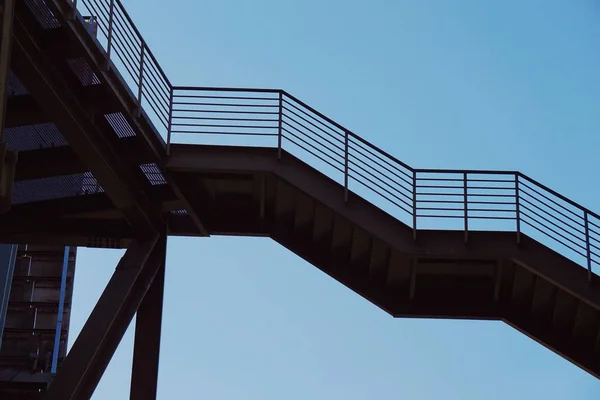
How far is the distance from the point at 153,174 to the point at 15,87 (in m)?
3.30

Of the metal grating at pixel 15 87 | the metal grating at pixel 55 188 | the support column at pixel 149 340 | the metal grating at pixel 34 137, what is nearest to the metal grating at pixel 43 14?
the metal grating at pixel 15 87

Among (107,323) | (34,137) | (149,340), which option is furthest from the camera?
(149,340)

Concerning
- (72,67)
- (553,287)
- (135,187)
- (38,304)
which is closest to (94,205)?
(135,187)

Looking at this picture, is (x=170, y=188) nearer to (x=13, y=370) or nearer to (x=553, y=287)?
(x=553, y=287)

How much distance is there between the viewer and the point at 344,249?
17.7 meters

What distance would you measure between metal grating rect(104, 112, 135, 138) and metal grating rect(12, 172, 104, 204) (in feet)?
3.69

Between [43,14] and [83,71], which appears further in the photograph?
[83,71]

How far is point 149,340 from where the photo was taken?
16.8 metres

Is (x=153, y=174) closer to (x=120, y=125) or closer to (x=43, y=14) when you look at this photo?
(x=120, y=125)

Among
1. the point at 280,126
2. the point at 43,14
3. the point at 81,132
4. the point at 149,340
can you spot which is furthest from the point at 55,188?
the point at 43,14

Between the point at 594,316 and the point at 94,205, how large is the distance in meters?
9.04

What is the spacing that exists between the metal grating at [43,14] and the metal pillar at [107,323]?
4.61 m

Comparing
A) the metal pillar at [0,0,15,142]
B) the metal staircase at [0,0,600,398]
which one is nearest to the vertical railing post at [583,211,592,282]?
the metal staircase at [0,0,600,398]

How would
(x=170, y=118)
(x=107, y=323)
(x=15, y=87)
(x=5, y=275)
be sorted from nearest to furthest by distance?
(x=15, y=87), (x=107, y=323), (x=170, y=118), (x=5, y=275)
